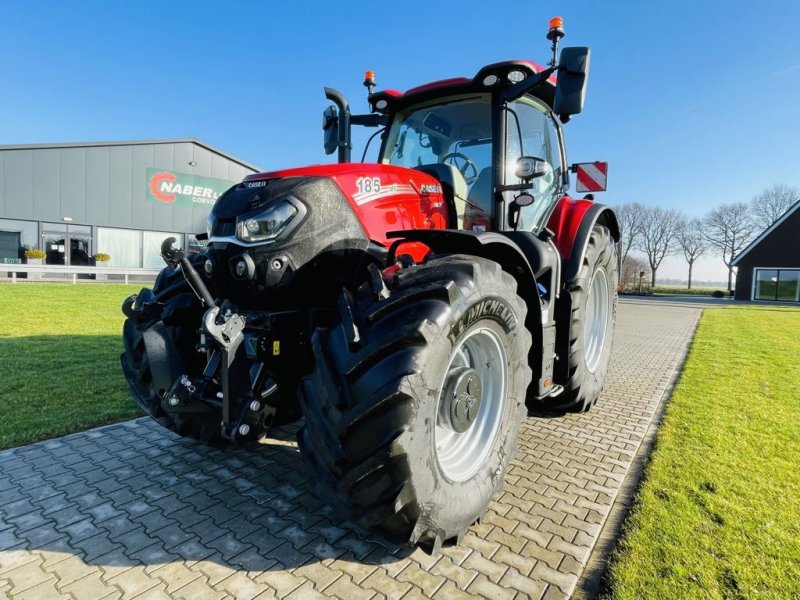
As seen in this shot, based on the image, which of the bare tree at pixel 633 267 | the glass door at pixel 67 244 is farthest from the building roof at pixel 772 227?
the glass door at pixel 67 244

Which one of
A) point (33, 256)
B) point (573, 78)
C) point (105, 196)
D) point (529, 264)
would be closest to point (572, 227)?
point (529, 264)

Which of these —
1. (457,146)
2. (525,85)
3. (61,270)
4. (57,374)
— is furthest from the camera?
(61,270)

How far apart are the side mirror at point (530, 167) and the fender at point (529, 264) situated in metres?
0.40

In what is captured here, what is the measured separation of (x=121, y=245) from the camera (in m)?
24.8

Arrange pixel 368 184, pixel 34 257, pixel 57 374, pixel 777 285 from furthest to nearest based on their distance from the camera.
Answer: pixel 777 285
pixel 34 257
pixel 57 374
pixel 368 184

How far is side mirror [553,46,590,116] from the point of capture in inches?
111

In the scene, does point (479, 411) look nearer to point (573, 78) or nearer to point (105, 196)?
point (573, 78)

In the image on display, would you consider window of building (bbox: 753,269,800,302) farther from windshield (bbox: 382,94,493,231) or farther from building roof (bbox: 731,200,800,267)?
windshield (bbox: 382,94,493,231)

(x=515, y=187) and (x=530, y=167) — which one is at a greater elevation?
(x=530, y=167)

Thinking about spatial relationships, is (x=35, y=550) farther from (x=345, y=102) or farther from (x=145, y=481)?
(x=345, y=102)

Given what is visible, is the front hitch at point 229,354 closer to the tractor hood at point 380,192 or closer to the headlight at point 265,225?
the headlight at point 265,225

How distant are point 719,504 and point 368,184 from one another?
2.72 m

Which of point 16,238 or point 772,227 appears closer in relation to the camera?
point 16,238

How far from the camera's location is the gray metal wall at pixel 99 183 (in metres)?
21.4
